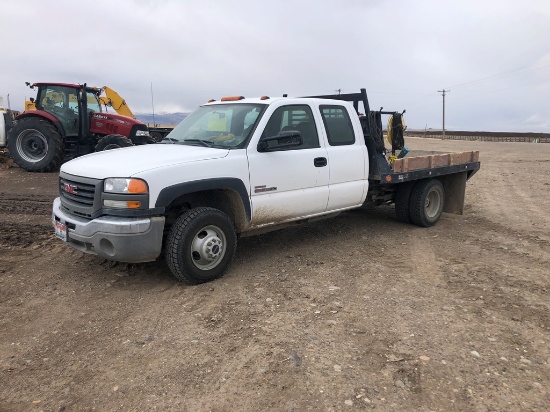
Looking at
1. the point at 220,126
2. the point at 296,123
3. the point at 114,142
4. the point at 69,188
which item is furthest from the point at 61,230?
the point at 114,142

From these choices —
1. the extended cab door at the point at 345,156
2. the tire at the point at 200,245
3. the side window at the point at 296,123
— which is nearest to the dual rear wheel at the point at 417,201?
the extended cab door at the point at 345,156

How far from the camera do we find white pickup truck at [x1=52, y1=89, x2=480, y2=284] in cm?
427

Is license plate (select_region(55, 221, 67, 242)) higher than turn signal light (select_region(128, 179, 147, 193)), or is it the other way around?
turn signal light (select_region(128, 179, 147, 193))

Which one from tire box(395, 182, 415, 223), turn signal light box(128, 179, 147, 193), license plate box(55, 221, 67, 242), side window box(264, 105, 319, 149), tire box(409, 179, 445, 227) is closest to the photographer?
turn signal light box(128, 179, 147, 193)

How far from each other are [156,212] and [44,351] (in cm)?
146

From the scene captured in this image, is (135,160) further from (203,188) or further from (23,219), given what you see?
(23,219)

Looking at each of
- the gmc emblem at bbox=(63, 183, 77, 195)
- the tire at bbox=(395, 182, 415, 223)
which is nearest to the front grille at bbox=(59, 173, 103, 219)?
the gmc emblem at bbox=(63, 183, 77, 195)

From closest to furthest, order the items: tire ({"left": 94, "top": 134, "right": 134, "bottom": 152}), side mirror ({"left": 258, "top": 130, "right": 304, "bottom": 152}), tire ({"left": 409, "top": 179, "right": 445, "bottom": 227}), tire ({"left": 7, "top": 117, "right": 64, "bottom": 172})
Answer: side mirror ({"left": 258, "top": 130, "right": 304, "bottom": 152}), tire ({"left": 409, "top": 179, "right": 445, "bottom": 227}), tire ({"left": 94, "top": 134, "right": 134, "bottom": 152}), tire ({"left": 7, "top": 117, "right": 64, "bottom": 172})

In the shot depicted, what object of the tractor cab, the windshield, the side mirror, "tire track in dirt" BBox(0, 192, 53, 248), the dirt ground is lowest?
the dirt ground

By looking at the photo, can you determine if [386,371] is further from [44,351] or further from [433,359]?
[44,351]

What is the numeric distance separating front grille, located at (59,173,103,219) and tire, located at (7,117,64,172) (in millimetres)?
8311

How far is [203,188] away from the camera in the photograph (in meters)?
4.57

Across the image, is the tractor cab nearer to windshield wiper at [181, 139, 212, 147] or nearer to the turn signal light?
windshield wiper at [181, 139, 212, 147]

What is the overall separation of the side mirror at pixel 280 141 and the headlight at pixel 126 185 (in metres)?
1.40
